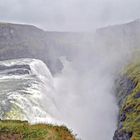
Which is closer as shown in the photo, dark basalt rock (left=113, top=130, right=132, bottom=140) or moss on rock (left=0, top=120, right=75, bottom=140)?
moss on rock (left=0, top=120, right=75, bottom=140)

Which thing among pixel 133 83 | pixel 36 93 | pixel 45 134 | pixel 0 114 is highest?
pixel 133 83

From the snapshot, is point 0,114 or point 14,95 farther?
point 14,95

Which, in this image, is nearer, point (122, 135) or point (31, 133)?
point (31, 133)

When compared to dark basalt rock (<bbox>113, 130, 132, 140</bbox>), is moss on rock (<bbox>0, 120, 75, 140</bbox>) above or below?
below

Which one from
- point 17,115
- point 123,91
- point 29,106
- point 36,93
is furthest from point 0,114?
point 123,91

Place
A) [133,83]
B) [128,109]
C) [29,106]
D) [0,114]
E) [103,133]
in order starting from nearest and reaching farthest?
[0,114] → [29,106] → [128,109] → [103,133] → [133,83]

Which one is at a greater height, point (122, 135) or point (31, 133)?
point (122, 135)

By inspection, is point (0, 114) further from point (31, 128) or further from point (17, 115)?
→ point (31, 128)

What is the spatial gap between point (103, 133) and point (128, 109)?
20214 millimetres

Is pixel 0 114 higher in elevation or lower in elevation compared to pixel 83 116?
lower

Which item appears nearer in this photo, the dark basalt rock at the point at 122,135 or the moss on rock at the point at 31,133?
the moss on rock at the point at 31,133

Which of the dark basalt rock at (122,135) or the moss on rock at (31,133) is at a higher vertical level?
the dark basalt rock at (122,135)

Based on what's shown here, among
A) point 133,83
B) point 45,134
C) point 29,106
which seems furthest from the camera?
point 133,83

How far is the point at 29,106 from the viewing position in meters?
127
